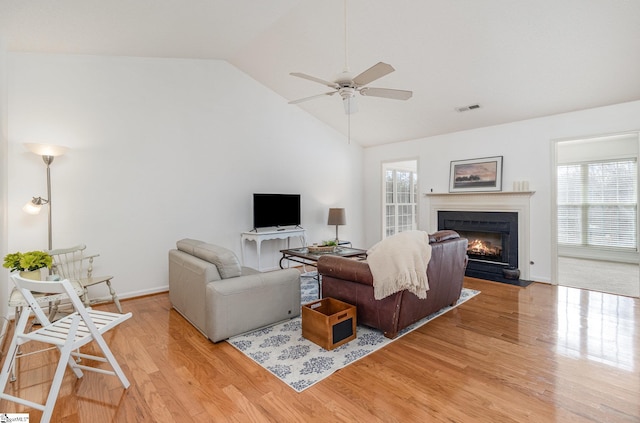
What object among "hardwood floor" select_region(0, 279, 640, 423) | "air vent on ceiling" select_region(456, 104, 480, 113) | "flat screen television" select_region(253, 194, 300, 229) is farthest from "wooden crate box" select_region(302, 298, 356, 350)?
"air vent on ceiling" select_region(456, 104, 480, 113)

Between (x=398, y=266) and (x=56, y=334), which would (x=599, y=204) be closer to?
(x=398, y=266)

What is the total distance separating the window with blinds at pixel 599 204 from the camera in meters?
6.32

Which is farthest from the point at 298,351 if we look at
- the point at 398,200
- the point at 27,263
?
the point at 398,200

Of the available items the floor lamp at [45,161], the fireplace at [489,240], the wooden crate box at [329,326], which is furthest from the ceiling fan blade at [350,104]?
the fireplace at [489,240]

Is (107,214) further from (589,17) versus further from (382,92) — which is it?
(589,17)

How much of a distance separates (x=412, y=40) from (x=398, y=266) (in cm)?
275

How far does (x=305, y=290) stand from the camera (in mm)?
4504

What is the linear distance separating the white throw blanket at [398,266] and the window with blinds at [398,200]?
4.29 m

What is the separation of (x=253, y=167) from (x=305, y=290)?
7.56ft

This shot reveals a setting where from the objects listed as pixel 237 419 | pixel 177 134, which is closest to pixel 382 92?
pixel 237 419

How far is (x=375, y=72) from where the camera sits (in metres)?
2.52

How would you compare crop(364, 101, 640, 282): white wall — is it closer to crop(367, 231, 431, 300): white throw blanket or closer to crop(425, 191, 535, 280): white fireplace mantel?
crop(425, 191, 535, 280): white fireplace mantel

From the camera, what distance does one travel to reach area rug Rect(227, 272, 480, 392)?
235 centimetres

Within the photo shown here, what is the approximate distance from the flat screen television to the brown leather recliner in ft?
7.34
